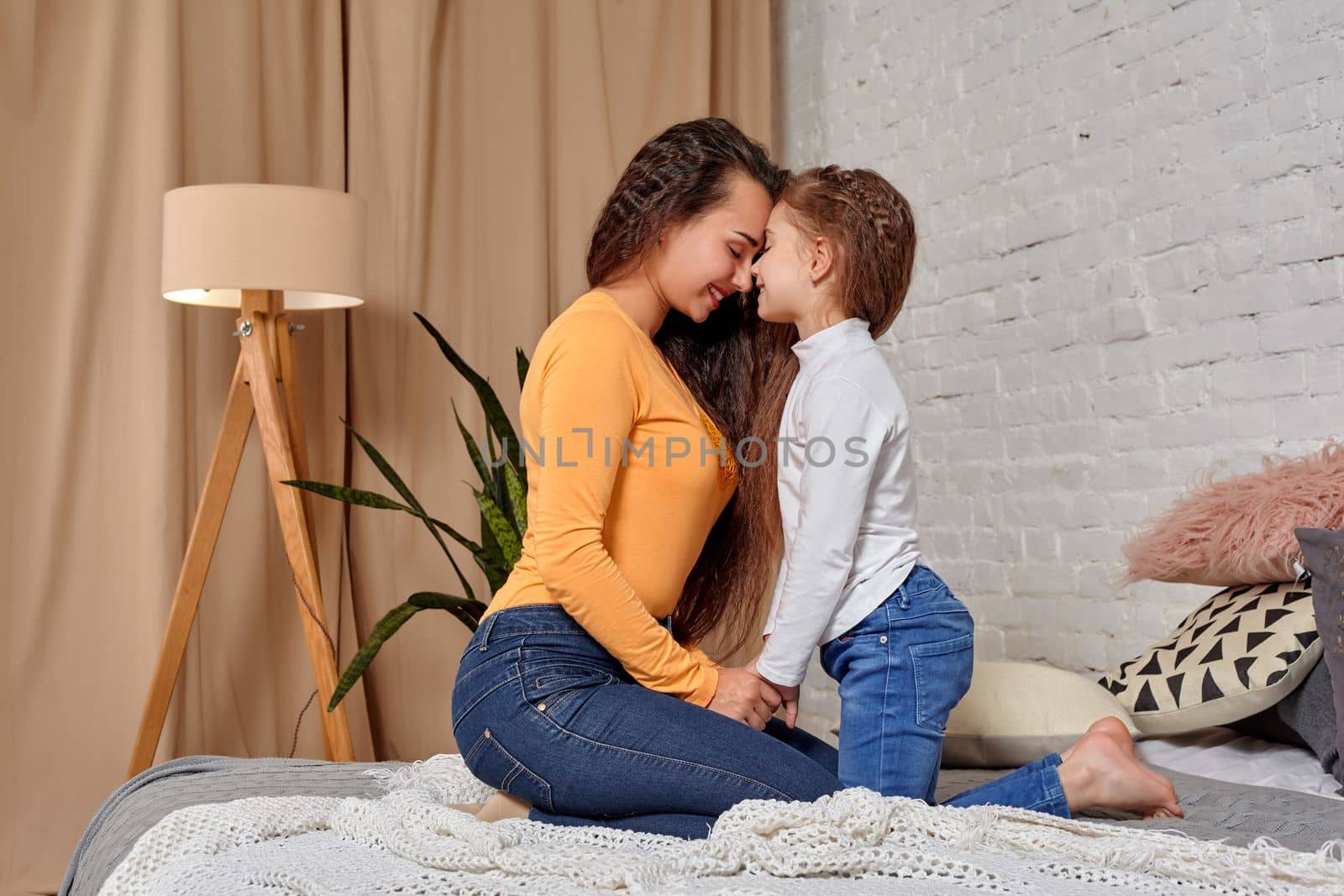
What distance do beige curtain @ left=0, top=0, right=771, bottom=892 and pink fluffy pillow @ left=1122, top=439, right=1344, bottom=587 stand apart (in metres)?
1.86

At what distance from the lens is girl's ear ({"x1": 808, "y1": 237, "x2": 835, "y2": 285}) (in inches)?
62.4

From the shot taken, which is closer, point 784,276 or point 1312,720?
point 784,276

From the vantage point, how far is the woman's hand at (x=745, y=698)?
147 centimetres

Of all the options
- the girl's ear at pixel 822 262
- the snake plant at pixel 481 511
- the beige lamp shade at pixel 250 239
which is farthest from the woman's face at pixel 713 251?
the beige lamp shade at pixel 250 239

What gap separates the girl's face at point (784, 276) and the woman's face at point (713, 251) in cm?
2

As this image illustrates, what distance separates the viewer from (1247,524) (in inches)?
73.6

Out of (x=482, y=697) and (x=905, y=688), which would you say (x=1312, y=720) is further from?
(x=482, y=697)

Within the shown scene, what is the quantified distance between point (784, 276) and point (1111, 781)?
2.46 feet

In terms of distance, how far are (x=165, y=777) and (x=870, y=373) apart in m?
1.09

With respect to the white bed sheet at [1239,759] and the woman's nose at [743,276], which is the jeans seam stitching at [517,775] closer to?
the woman's nose at [743,276]

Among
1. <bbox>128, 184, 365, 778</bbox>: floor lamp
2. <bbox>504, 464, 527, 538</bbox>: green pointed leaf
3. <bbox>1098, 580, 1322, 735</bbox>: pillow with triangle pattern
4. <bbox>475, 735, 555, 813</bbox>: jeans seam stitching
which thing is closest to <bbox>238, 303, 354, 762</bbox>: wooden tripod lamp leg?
<bbox>128, 184, 365, 778</bbox>: floor lamp

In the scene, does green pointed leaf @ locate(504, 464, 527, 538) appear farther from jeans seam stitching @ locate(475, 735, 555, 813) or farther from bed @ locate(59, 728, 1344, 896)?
jeans seam stitching @ locate(475, 735, 555, 813)

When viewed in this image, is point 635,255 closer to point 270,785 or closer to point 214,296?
point 270,785

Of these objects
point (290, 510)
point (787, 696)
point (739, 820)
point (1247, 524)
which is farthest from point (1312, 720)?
point (290, 510)
